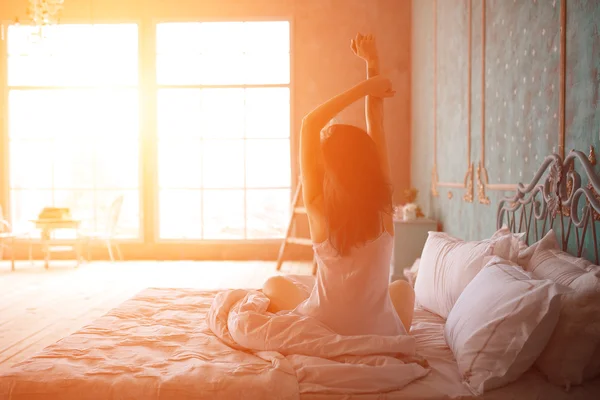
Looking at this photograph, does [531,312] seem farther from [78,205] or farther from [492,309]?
[78,205]

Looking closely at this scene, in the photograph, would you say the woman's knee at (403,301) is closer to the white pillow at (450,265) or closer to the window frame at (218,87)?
the white pillow at (450,265)

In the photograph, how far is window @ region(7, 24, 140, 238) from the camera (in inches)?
299

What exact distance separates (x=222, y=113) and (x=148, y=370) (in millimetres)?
5929

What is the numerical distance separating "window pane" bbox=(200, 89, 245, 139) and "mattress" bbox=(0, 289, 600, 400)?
541 centimetres

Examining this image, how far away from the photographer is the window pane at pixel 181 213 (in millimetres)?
7629

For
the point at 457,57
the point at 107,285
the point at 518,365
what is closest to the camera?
the point at 518,365

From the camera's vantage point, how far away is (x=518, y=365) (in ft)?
6.01

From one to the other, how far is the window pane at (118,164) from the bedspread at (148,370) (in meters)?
5.41

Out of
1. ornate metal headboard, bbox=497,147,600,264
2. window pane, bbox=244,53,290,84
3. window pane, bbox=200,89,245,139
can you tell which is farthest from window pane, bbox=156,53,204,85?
ornate metal headboard, bbox=497,147,600,264

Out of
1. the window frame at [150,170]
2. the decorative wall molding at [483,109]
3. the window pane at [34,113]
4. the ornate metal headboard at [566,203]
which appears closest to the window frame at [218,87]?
the window frame at [150,170]

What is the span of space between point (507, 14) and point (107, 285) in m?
4.40

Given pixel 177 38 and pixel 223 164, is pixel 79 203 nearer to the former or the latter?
pixel 223 164

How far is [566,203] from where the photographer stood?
8.18ft

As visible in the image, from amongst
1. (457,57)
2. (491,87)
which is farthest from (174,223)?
(491,87)
